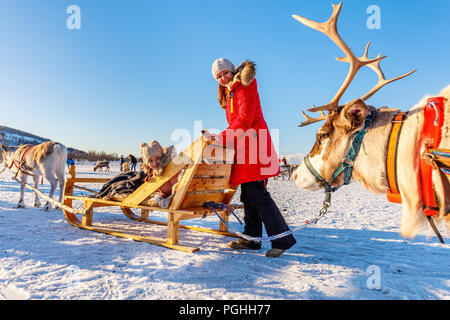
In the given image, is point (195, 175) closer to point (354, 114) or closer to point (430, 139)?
point (354, 114)

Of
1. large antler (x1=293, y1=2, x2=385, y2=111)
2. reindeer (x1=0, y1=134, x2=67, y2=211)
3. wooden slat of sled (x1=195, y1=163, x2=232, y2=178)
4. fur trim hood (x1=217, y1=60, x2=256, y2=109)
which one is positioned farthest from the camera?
reindeer (x1=0, y1=134, x2=67, y2=211)

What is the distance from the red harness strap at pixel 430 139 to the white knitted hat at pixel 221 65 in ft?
7.58

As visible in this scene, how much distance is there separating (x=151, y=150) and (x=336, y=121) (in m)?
2.72

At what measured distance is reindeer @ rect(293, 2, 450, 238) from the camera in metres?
1.43

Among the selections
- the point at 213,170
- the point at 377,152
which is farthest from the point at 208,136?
the point at 377,152

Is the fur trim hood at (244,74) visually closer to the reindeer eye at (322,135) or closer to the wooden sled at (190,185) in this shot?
the wooden sled at (190,185)

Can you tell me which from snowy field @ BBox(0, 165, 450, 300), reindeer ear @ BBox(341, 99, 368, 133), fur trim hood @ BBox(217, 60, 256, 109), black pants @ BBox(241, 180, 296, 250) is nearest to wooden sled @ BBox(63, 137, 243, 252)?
snowy field @ BBox(0, 165, 450, 300)

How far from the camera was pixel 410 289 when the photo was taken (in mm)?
2453

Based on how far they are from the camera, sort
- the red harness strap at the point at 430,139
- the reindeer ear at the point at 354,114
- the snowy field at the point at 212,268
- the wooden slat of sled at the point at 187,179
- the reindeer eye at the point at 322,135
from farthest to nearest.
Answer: the wooden slat of sled at the point at 187,179 → the snowy field at the point at 212,268 → the reindeer eye at the point at 322,135 → the reindeer ear at the point at 354,114 → the red harness strap at the point at 430,139

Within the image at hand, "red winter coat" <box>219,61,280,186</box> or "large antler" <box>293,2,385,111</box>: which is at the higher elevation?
"large antler" <box>293,2,385,111</box>

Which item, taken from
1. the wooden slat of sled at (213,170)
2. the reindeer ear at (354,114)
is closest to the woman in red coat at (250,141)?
the wooden slat of sled at (213,170)

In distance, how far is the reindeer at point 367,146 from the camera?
1429mm

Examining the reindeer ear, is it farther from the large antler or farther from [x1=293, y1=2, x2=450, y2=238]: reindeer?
the large antler
